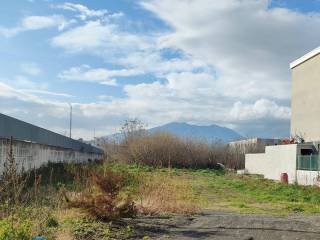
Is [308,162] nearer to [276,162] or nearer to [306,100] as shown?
[276,162]

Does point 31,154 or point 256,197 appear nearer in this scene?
point 256,197

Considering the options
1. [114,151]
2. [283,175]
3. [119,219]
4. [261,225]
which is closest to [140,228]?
[119,219]

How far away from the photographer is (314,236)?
34.1ft

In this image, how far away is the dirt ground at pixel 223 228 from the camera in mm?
10359

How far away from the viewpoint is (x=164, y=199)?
14.3 metres

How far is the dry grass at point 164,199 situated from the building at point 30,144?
455 cm

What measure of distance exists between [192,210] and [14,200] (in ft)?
16.3

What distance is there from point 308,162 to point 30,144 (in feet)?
58.1

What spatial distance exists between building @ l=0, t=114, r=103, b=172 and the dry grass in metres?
4.55

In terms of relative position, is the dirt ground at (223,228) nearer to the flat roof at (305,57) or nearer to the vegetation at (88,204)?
the vegetation at (88,204)

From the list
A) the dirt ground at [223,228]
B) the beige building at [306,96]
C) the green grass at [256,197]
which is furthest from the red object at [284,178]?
the dirt ground at [223,228]

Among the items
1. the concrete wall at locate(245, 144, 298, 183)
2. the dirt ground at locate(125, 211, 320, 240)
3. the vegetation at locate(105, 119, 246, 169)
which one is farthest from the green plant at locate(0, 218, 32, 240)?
the vegetation at locate(105, 119, 246, 169)

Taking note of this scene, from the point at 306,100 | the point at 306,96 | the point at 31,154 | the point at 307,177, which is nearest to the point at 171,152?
the point at 306,100

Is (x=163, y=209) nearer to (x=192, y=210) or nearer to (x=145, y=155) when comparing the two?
(x=192, y=210)
